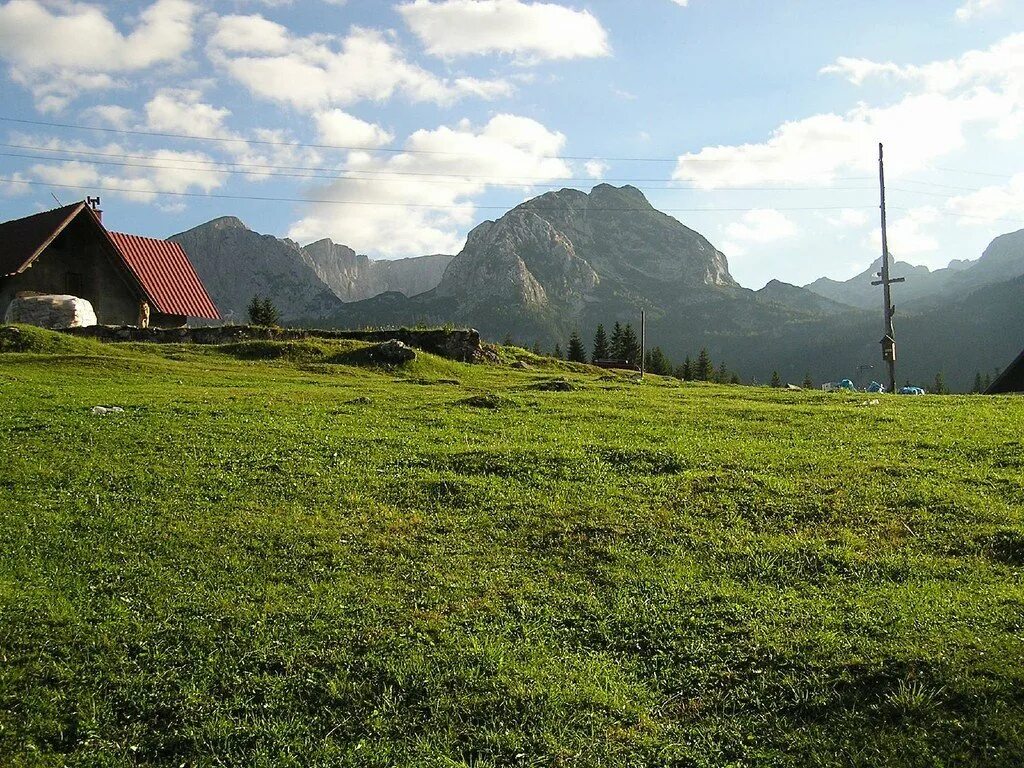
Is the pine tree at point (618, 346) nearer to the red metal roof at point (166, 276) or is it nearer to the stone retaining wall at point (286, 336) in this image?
the stone retaining wall at point (286, 336)

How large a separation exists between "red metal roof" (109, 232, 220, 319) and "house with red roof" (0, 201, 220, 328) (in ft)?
0.25

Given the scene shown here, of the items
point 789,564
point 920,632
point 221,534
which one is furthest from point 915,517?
point 221,534

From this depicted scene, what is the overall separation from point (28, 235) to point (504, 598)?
5112 centimetres

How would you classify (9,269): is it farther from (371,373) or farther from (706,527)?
(706,527)

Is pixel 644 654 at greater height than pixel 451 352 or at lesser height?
lesser

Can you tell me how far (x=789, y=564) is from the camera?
36.9 feet

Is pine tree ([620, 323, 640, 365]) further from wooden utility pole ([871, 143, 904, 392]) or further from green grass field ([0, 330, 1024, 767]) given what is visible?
green grass field ([0, 330, 1024, 767])

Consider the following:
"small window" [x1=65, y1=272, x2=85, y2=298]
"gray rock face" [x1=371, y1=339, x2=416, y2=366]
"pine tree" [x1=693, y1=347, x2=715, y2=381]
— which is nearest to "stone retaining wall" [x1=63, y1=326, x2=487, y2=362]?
"gray rock face" [x1=371, y1=339, x2=416, y2=366]

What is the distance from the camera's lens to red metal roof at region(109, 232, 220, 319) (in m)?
55.5

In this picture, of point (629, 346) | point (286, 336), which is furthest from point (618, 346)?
point (286, 336)

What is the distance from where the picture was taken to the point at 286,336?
48.0 metres

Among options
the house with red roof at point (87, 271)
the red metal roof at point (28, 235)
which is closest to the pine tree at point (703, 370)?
the house with red roof at point (87, 271)

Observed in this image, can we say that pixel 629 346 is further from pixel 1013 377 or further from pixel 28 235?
pixel 28 235

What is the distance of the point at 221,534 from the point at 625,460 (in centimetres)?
868
